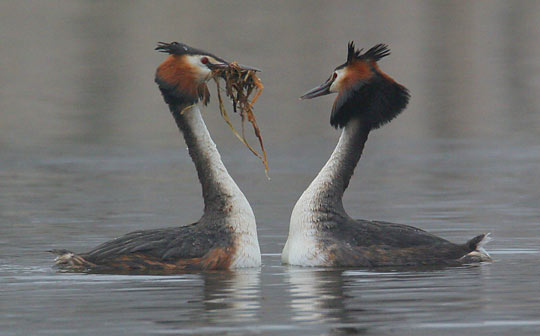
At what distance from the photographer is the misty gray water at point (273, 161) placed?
444 inches

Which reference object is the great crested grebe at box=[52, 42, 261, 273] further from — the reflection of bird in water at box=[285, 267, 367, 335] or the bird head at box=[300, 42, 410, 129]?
the bird head at box=[300, 42, 410, 129]

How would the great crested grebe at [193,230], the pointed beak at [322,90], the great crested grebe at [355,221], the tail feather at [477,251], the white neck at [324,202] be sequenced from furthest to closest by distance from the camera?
the pointed beak at [322,90] < the white neck at [324,202] < the tail feather at [477,251] < the great crested grebe at [355,221] < the great crested grebe at [193,230]

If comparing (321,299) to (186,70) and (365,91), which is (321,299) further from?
(365,91)

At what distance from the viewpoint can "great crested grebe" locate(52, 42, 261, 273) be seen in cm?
1361

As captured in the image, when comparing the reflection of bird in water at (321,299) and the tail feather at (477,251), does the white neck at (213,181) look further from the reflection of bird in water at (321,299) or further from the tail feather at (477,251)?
the tail feather at (477,251)

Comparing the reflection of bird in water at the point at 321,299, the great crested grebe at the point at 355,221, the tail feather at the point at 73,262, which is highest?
the great crested grebe at the point at 355,221

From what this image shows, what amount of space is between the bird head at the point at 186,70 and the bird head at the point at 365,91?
3.46 feet

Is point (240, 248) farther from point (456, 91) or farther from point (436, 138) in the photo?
→ point (456, 91)

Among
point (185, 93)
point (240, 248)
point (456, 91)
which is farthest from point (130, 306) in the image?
point (456, 91)

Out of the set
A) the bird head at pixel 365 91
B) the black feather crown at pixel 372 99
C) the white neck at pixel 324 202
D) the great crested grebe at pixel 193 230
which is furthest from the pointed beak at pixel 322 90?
the great crested grebe at pixel 193 230

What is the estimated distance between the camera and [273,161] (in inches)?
1113

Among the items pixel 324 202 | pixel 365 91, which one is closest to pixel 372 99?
pixel 365 91

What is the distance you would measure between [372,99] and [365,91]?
115mm

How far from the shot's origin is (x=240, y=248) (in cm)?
1380
